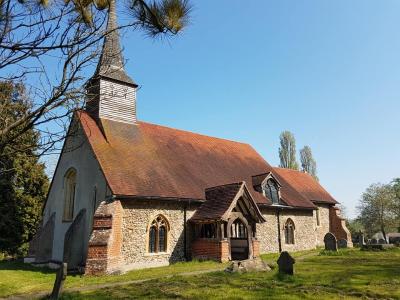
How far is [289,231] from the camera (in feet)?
80.8

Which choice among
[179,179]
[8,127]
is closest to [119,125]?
[179,179]

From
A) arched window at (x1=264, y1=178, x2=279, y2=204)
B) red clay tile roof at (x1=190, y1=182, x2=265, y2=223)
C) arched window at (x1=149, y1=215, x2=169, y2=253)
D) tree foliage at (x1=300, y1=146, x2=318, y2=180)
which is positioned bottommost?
arched window at (x1=149, y1=215, x2=169, y2=253)

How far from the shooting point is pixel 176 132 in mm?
26219

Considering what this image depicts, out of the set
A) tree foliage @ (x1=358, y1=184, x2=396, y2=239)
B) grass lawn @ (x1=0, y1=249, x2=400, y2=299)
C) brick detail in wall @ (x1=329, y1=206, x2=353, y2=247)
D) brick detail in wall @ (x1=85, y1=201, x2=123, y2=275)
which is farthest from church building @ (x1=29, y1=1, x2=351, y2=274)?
tree foliage @ (x1=358, y1=184, x2=396, y2=239)

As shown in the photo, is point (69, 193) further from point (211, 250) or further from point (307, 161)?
point (307, 161)

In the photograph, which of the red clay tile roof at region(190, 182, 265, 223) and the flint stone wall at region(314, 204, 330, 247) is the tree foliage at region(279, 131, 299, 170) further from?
the red clay tile roof at region(190, 182, 265, 223)

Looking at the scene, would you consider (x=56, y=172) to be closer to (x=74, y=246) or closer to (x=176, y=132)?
(x=74, y=246)

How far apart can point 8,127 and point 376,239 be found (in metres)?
30.2

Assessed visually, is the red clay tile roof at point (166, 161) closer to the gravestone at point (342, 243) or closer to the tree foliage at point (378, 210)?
the gravestone at point (342, 243)

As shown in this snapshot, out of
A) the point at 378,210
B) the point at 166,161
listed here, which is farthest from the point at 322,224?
the point at 378,210

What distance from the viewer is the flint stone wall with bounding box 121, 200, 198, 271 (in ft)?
55.4

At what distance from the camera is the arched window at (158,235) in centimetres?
1797

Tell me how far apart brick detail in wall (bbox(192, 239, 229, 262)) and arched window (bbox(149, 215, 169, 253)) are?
1752mm

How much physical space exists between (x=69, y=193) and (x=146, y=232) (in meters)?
6.07
